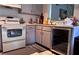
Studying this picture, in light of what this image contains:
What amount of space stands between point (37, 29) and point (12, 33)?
35cm

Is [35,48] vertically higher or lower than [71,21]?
lower

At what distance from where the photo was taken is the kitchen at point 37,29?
1057 millimetres

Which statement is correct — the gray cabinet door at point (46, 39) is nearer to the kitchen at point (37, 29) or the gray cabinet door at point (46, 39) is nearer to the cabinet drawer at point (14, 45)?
the kitchen at point (37, 29)

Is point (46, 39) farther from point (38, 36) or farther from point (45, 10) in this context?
point (45, 10)

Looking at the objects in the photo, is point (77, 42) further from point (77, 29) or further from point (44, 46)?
point (44, 46)

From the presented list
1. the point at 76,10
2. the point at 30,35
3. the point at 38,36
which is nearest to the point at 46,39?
the point at 38,36

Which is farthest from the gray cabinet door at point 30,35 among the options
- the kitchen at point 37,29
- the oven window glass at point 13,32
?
the oven window glass at point 13,32

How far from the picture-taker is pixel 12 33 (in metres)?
1.20

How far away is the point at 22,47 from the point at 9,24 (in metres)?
0.36

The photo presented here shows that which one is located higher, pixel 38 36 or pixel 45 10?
pixel 45 10
